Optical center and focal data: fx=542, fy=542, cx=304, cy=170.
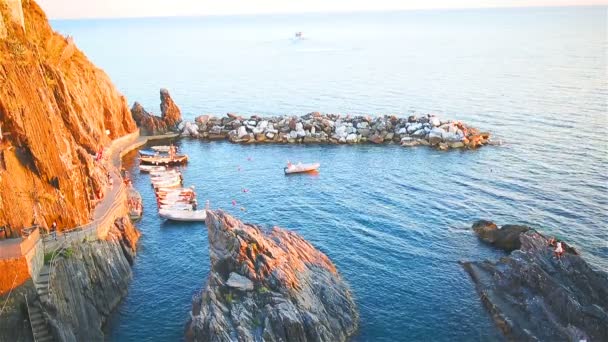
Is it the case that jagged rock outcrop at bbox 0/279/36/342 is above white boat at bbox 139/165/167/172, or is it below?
below

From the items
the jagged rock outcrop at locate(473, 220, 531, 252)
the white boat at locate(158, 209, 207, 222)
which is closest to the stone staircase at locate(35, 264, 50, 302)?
the white boat at locate(158, 209, 207, 222)

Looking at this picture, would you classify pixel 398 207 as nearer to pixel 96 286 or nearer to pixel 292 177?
pixel 292 177

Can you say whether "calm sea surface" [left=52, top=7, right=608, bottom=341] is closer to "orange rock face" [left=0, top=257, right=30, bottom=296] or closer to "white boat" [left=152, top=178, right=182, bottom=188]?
"white boat" [left=152, top=178, right=182, bottom=188]

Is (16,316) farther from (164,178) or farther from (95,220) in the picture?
(164,178)

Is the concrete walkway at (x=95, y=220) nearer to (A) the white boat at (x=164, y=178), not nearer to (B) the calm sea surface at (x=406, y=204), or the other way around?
(B) the calm sea surface at (x=406, y=204)

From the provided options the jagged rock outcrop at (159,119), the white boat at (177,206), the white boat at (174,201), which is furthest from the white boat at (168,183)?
the jagged rock outcrop at (159,119)

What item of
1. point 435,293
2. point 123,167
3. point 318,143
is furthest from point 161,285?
point 318,143
